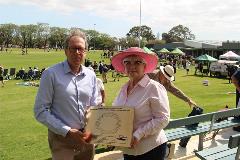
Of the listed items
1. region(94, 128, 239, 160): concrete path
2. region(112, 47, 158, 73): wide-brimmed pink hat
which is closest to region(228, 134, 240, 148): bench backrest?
region(112, 47, 158, 73): wide-brimmed pink hat

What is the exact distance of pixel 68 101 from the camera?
12.1ft

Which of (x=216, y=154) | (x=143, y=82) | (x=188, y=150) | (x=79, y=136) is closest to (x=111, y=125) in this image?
(x=79, y=136)

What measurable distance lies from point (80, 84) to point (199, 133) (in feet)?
12.1

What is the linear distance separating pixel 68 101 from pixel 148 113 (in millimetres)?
785

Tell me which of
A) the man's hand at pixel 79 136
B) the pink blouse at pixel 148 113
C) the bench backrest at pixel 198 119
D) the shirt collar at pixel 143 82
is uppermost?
the shirt collar at pixel 143 82

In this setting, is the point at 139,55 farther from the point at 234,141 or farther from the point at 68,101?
the point at 234,141

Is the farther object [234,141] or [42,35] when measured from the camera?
[42,35]

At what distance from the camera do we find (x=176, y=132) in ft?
21.9

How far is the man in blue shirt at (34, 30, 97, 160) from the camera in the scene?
3572 mm

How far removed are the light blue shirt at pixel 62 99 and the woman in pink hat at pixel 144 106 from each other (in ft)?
1.20

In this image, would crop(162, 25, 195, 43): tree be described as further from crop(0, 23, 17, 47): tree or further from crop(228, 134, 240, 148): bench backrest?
crop(228, 134, 240, 148): bench backrest

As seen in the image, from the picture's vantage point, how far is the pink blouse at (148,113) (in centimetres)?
343

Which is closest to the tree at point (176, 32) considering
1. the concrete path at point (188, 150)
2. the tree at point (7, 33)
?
the tree at point (7, 33)

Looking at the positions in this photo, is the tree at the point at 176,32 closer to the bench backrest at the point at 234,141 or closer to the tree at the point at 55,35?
the tree at the point at 55,35
